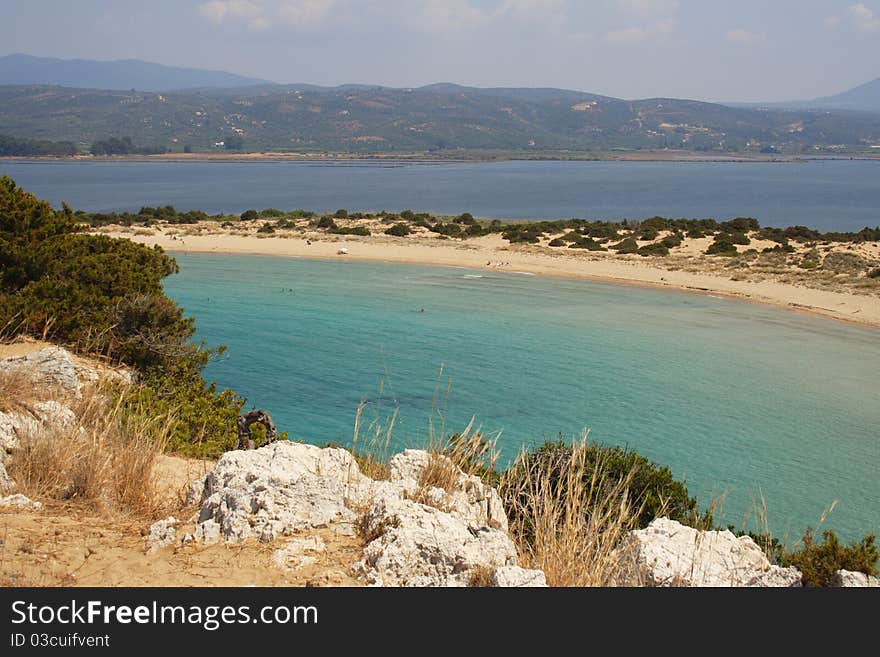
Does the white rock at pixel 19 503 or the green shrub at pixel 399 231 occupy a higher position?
the white rock at pixel 19 503

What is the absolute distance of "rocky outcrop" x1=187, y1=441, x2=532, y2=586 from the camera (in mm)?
4469

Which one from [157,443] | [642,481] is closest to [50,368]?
[157,443]

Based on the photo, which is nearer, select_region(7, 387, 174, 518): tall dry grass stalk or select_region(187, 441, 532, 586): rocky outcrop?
select_region(187, 441, 532, 586): rocky outcrop

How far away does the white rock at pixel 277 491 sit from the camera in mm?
4812

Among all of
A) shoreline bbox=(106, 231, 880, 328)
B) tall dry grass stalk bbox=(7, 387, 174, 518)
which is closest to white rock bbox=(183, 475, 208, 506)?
tall dry grass stalk bbox=(7, 387, 174, 518)

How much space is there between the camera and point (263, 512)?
16.0ft

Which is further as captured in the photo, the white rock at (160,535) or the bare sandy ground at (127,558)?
the white rock at (160,535)

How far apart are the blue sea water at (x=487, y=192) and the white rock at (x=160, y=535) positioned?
61.9 m

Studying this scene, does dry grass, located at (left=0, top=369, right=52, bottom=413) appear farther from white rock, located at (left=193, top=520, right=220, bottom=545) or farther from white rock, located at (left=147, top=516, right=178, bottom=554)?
white rock, located at (left=193, top=520, right=220, bottom=545)

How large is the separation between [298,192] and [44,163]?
86933 millimetres

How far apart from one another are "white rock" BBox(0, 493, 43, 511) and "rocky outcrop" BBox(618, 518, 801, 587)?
3859mm

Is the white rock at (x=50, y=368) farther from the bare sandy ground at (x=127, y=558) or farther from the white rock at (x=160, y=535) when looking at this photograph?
the white rock at (x=160, y=535)

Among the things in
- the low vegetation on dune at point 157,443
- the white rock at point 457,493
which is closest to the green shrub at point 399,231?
the low vegetation on dune at point 157,443

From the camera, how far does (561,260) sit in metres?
37.0
